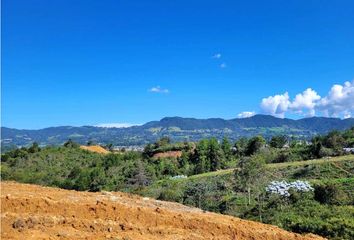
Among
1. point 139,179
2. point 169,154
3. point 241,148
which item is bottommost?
point 139,179

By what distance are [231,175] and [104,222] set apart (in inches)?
2268

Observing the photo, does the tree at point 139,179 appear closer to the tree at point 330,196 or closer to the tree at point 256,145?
the tree at point 256,145

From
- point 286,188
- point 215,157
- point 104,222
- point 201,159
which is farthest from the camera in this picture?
point 201,159

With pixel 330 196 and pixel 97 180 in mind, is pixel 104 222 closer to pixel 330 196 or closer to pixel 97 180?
→ pixel 330 196

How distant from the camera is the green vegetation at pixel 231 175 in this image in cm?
3884

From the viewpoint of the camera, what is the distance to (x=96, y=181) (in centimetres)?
7931

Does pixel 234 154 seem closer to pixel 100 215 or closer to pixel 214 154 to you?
pixel 214 154

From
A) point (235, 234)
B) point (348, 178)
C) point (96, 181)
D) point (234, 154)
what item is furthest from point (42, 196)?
point (234, 154)

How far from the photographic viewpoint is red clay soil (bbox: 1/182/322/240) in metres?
13.7

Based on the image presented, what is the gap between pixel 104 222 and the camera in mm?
14633

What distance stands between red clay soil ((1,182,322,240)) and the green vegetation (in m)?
8.62

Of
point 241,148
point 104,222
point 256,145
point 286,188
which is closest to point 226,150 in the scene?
point 241,148

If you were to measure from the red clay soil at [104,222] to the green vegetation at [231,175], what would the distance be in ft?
28.3

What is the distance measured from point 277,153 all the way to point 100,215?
78.9 metres
